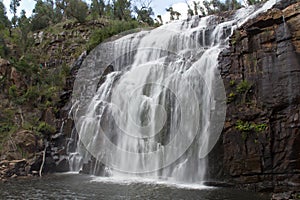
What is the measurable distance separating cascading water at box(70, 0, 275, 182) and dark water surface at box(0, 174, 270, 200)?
1.26 meters

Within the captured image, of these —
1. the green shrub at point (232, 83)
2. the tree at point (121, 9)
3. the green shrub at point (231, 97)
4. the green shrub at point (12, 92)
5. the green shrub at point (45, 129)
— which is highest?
the tree at point (121, 9)

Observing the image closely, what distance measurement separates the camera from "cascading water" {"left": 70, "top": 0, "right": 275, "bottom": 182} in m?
13.9

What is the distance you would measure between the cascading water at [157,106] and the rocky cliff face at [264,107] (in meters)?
0.65

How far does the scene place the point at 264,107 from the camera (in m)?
12.5

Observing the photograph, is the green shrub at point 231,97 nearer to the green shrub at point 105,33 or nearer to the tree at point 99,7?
the green shrub at point 105,33

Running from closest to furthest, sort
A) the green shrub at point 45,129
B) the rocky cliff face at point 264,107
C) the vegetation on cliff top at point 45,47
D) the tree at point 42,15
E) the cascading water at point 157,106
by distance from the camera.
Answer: the rocky cliff face at point 264,107
the cascading water at point 157,106
the green shrub at point 45,129
the vegetation on cliff top at point 45,47
the tree at point 42,15

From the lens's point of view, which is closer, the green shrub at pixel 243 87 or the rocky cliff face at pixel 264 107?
the rocky cliff face at pixel 264 107

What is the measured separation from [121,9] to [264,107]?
27.6 metres

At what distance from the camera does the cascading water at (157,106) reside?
1385cm

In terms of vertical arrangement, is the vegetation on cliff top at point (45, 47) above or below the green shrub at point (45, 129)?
above

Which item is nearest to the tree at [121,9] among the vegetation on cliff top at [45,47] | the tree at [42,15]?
the vegetation on cliff top at [45,47]

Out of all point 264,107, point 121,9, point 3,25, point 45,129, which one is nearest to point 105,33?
point 45,129

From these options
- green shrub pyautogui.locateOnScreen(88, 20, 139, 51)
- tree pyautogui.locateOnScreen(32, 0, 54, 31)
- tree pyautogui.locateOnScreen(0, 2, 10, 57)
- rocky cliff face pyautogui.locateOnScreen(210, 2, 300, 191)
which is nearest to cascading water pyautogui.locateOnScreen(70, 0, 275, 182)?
rocky cliff face pyautogui.locateOnScreen(210, 2, 300, 191)

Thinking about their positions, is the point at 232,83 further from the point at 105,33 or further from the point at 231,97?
the point at 105,33
